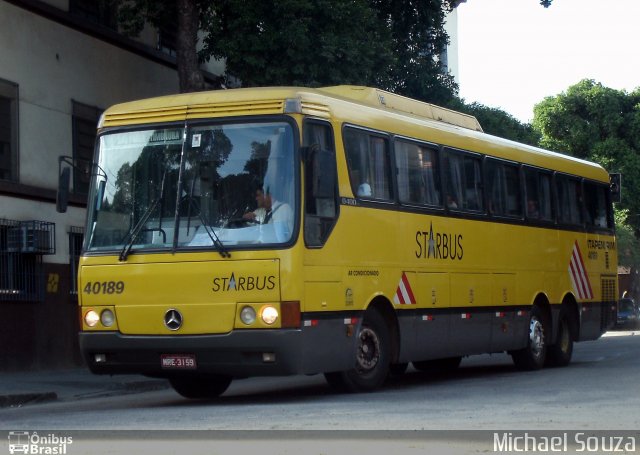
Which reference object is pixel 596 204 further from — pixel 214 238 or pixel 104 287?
pixel 104 287

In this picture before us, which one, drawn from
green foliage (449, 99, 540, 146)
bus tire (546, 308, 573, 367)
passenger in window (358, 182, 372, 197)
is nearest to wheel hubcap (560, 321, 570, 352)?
bus tire (546, 308, 573, 367)

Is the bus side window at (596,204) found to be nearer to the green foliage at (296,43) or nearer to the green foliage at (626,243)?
the green foliage at (296,43)

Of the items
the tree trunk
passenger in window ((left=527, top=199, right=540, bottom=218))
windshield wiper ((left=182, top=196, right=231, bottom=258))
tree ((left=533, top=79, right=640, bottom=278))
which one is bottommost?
windshield wiper ((left=182, top=196, right=231, bottom=258))

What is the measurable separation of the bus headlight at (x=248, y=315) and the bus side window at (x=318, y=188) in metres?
0.90

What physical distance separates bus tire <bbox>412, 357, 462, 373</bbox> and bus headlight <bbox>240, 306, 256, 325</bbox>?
755cm

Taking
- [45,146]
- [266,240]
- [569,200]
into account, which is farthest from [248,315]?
[45,146]

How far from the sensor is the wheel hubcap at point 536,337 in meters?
19.6

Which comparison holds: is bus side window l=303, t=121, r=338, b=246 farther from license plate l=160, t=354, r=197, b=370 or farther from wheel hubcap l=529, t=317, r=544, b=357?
wheel hubcap l=529, t=317, r=544, b=357

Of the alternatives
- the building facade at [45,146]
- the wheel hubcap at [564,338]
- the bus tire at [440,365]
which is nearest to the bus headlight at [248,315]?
the bus tire at [440,365]

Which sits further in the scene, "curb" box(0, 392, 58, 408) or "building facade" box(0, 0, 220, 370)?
"building facade" box(0, 0, 220, 370)

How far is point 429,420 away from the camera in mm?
11000

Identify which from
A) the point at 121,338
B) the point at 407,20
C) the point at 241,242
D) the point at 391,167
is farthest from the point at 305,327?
the point at 407,20

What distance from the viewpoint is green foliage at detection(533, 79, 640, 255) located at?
6450 centimetres

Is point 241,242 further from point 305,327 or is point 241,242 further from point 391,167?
point 391,167
